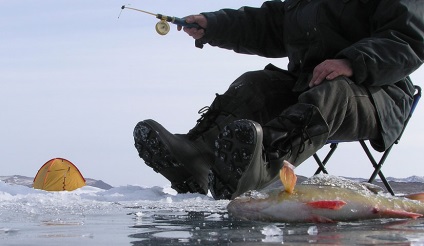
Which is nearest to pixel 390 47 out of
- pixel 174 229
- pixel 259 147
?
A: pixel 259 147

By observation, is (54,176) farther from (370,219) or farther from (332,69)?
(370,219)

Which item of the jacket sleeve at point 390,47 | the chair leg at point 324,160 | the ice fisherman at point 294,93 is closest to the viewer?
the ice fisherman at point 294,93

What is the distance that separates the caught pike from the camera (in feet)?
6.46

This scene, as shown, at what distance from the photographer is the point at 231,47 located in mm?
4152

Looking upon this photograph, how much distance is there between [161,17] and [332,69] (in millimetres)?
1098

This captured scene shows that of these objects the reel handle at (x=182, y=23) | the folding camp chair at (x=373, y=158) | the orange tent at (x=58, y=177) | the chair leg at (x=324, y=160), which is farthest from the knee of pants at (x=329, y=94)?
the orange tent at (x=58, y=177)

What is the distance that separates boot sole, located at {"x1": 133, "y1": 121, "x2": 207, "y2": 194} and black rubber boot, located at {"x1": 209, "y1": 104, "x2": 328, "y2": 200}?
1.47 feet

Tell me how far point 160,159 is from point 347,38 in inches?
46.7

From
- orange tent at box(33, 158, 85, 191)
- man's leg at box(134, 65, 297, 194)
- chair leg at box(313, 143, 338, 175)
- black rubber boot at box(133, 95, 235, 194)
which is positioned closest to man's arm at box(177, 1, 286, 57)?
man's leg at box(134, 65, 297, 194)

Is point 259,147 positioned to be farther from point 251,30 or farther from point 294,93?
point 251,30

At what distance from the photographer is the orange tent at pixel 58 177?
803 cm

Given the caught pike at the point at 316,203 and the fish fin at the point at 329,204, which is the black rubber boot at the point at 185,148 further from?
the fish fin at the point at 329,204

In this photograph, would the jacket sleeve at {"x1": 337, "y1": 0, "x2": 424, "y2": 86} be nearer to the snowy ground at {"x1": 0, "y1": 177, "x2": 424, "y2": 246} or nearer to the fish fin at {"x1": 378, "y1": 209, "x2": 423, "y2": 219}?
the snowy ground at {"x1": 0, "y1": 177, "x2": 424, "y2": 246}

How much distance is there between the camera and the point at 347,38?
11.6 ft
